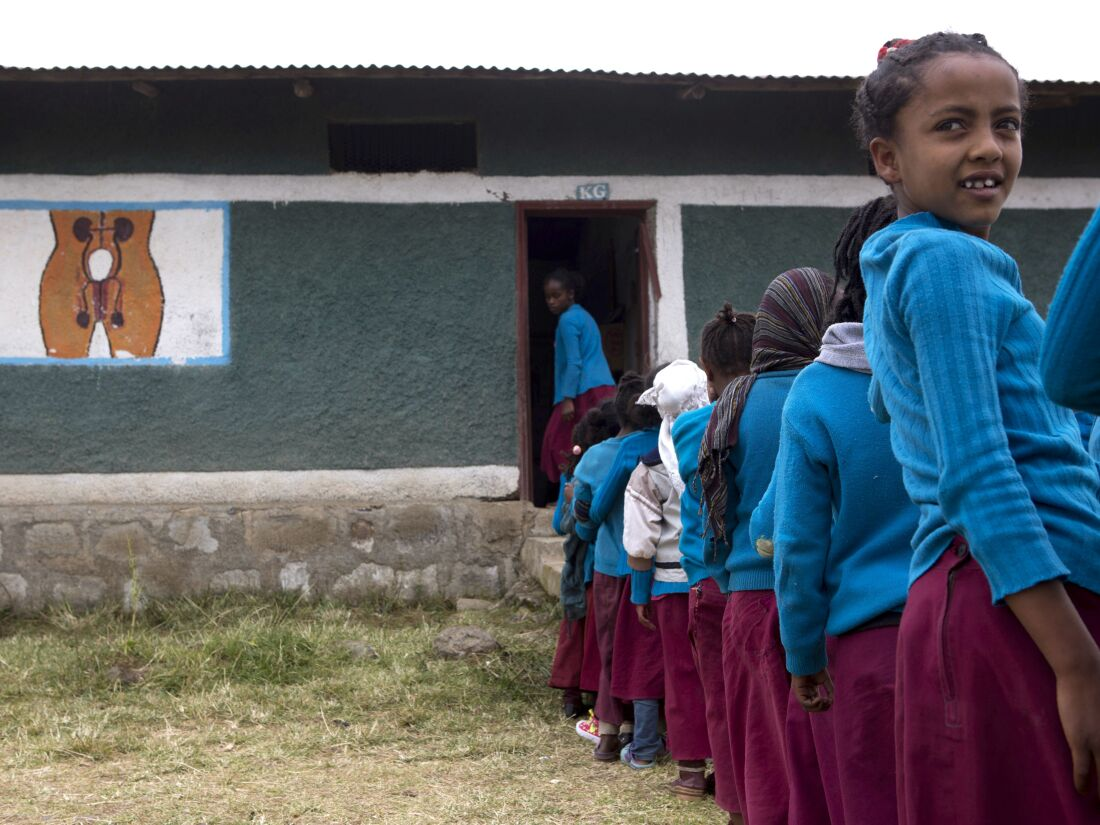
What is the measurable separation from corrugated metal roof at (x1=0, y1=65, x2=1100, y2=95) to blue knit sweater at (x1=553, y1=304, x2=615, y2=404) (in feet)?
5.49

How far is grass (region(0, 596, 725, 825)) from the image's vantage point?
4371mm

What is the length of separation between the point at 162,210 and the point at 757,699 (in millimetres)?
6226

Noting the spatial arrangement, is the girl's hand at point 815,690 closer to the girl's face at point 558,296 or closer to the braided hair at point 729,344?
the braided hair at point 729,344

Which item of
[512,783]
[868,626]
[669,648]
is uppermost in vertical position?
[868,626]

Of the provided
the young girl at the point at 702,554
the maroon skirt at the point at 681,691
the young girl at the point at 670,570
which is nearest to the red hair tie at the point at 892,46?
the young girl at the point at 702,554

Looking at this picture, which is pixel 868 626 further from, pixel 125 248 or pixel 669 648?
pixel 125 248

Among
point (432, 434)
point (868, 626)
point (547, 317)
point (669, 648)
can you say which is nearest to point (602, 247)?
point (547, 317)

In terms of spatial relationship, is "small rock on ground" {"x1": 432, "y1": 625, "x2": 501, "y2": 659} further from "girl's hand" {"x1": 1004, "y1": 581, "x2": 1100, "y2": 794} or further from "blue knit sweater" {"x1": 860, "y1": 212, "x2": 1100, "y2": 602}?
"girl's hand" {"x1": 1004, "y1": 581, "x2": 1100, "y2": 794}

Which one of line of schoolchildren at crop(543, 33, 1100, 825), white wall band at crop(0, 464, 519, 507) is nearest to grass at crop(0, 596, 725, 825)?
white wall band at crop(0, 464, 519, 507)

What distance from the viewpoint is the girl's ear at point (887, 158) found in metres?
1.76

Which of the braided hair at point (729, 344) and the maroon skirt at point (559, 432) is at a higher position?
the braided hair at point (729, 344)

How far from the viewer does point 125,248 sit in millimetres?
7996

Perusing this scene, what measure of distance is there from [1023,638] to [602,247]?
10754mm

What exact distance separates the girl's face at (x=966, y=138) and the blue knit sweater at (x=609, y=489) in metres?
3.16
